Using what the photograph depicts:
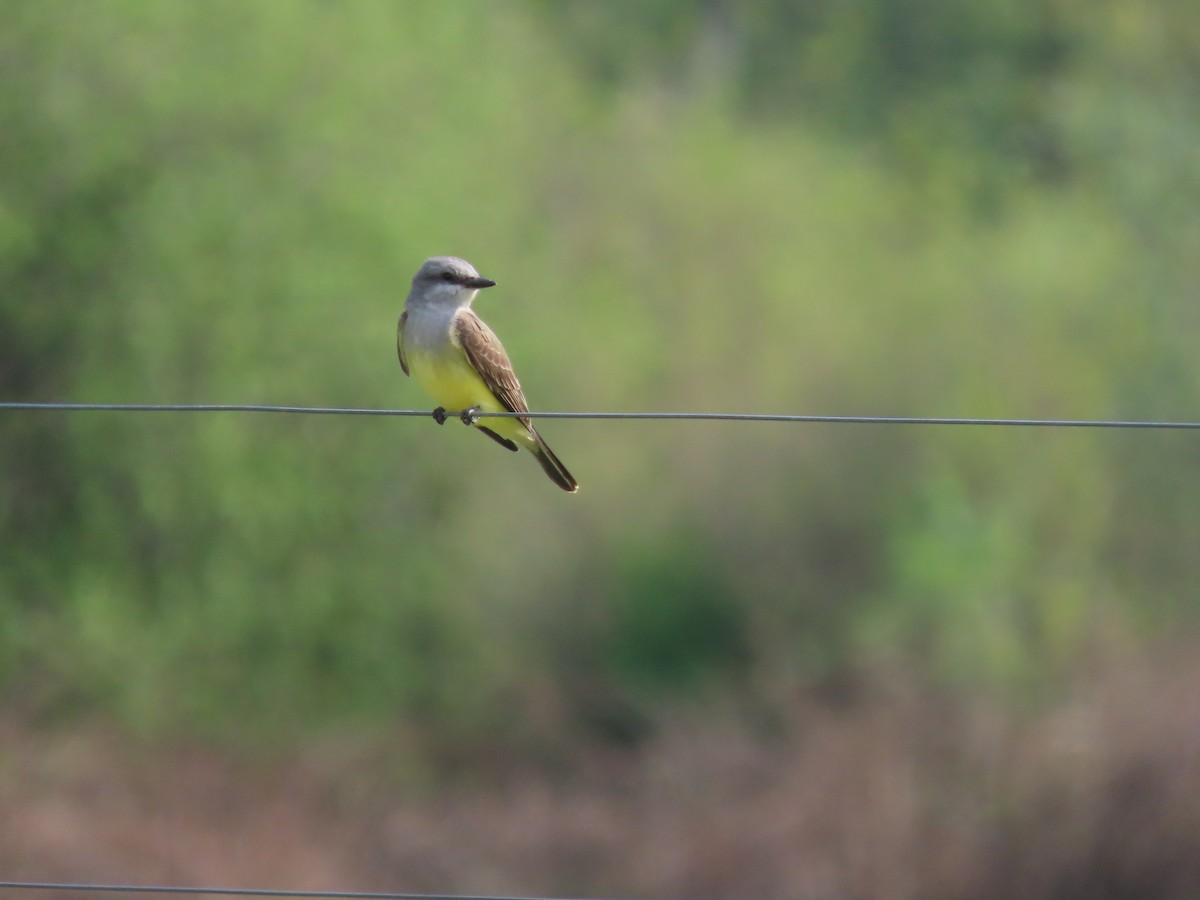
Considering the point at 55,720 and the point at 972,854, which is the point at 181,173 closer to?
the point at 55,720

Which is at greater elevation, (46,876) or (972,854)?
(972,854)

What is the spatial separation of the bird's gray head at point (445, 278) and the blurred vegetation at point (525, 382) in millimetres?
12752

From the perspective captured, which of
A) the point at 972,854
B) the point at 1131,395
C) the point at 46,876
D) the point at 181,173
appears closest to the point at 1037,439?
the point at 1131,395

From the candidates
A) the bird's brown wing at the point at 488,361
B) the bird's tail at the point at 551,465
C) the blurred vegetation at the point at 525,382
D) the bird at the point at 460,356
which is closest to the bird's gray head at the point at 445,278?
the bird at the point at 460,356

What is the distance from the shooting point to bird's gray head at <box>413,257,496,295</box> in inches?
328

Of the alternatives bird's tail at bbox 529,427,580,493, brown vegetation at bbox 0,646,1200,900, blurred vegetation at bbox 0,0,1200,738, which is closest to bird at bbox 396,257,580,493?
bird's tail at bbox 529,427,580,493

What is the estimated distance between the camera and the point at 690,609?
2717cm

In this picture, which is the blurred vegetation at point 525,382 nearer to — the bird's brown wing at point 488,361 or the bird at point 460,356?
the bird at point 460,356

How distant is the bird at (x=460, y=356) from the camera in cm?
808

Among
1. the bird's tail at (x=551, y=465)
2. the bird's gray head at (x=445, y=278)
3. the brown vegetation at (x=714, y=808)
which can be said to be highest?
the bird's gray head at (x=445, y=278)

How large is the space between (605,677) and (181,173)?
373 inches

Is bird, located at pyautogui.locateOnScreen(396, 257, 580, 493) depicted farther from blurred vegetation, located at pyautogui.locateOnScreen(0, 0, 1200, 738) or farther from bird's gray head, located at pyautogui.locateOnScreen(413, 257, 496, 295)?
blurred vegetation, located at pyautogui.locateOnScreen(0, 0, 1200, 738)

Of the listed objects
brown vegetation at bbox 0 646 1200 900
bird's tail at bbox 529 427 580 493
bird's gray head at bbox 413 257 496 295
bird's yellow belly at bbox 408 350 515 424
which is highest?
bird's gray head at bbox 413 257 496 295

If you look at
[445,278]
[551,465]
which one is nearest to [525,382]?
[445,278]
